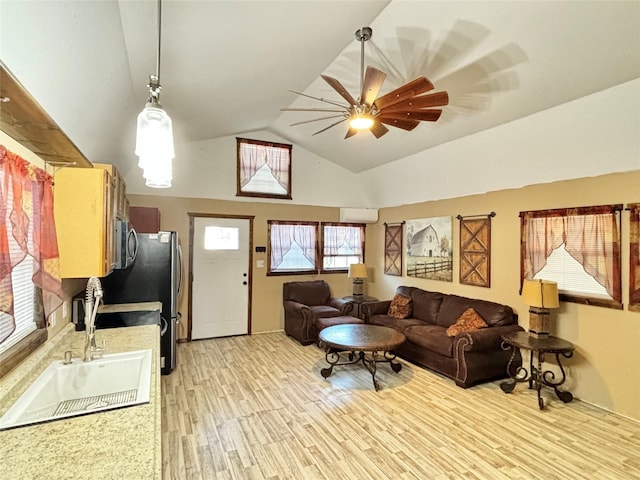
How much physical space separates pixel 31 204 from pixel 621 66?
153 inches

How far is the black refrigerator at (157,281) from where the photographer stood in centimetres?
395

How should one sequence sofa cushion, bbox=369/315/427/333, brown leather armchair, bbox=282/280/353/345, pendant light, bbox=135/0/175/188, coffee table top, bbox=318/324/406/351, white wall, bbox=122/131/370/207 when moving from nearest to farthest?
pendant light, bbox=135/0/175/188
coffee table top, bbox=318/324/406/351
sofa cushion, bbox=369/315/427/333
brown leather armchair, bbox=282/280/353/345
white wall, bbox=122/131/370/207

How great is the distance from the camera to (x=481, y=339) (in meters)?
3.75

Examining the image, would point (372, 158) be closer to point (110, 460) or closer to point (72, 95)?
point (72, 95)

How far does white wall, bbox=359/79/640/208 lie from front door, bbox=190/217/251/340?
9.81 feet

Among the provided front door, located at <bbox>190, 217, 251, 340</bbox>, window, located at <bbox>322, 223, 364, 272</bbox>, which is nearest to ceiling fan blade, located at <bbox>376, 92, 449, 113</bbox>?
front door, located at <bbox>190, 217, 251, 340</bbox>

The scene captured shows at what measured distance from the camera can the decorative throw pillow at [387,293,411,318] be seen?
5.28 m

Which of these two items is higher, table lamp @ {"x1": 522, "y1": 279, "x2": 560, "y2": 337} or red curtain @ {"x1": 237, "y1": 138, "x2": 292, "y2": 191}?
red curtain @ {"x1": 237, "y1": 138, "x2": 292, "y2": 191}

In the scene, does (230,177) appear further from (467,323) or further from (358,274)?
(467,323)

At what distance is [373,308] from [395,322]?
1.81 ft

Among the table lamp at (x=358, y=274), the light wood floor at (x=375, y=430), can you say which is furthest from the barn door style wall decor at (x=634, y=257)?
the table lamp at (x=358, y=274)

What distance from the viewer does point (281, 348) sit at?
204 inches

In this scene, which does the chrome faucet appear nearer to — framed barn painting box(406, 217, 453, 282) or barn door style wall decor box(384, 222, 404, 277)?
framed barn painting box(406, 217, 453, 282)

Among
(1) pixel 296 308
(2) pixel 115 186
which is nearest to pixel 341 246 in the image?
(1) pixel 296 308
